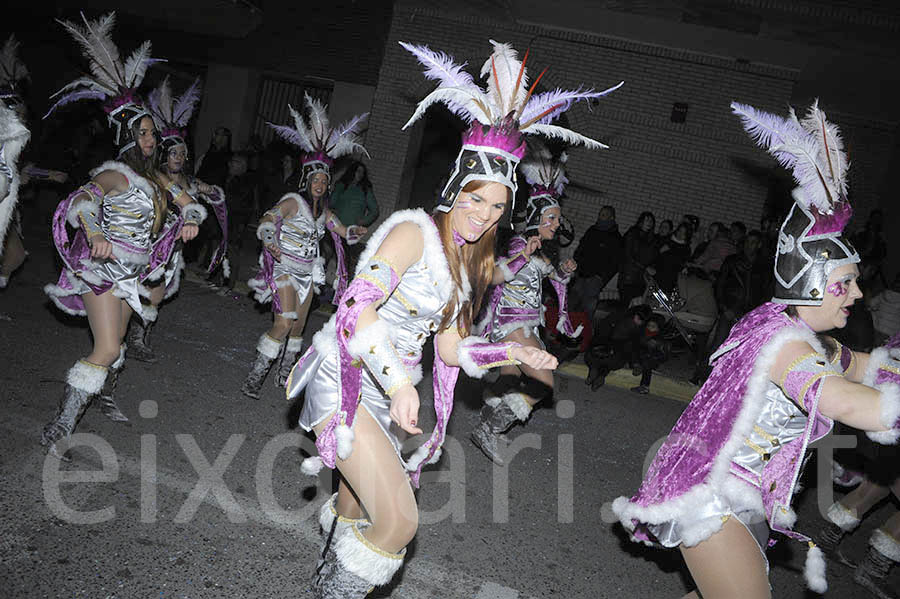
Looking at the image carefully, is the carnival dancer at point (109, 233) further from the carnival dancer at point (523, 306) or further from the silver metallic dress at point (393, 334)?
the carnival dancer at point (523, 306)

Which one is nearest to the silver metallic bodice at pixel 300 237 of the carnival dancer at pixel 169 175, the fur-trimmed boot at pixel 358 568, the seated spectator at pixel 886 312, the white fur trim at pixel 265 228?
the white fur trim at pixel 265 228

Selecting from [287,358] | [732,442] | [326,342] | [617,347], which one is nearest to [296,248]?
[287,358]

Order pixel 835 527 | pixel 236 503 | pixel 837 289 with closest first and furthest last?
pixel 837 289, pixel 236 503, pixel 835 527

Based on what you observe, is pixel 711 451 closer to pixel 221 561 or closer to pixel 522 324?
pixel 221 561

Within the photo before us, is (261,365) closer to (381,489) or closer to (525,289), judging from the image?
(525,289)

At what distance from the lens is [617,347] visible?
28.4ft

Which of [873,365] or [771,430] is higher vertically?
[873,365]

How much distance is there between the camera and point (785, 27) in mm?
10195

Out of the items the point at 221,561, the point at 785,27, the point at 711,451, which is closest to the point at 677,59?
the point at 785,27

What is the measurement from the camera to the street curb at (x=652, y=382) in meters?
8.94

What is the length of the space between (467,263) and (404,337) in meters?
0.46

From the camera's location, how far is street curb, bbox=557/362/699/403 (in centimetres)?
894

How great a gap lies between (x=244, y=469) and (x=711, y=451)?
3.12 m

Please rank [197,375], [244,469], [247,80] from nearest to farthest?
[244,469] → [197,375] → [247,80]
